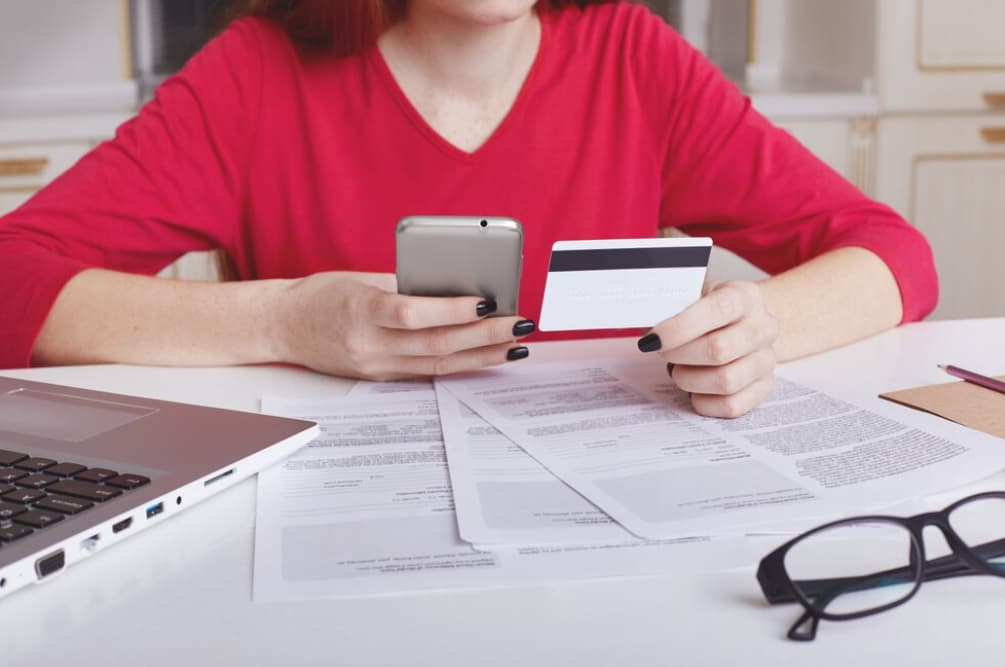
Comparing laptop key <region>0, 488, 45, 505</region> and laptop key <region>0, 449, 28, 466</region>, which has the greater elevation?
laptop key <region>0, 449, 28, 466</region>

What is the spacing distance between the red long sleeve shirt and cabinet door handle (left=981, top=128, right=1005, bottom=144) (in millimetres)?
1791

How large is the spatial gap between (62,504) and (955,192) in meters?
2.77

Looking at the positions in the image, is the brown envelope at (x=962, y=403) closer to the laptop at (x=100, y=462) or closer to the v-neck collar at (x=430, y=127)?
the laptop at (x=100, y=462)

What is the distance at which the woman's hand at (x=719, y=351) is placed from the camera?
0.78 metres

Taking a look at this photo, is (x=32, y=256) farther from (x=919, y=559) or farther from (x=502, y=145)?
(x=919, y=559)

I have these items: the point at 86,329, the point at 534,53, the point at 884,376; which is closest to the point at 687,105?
the point at 534,53

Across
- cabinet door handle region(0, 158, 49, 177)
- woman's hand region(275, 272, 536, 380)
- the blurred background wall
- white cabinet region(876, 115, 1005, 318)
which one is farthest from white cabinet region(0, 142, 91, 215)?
white cabinet region(876, 115, 1005, 318)

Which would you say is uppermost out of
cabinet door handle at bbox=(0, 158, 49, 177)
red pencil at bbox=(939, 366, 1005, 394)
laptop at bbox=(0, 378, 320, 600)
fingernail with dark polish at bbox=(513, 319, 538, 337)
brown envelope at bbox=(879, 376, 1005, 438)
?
cabinet door handle at bbox=(0, 158, 49, 177)

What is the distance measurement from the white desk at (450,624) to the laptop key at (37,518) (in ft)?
0.10

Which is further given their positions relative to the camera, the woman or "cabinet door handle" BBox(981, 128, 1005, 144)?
"cabinet door handle" BBox(981, 128, 1005, 144)

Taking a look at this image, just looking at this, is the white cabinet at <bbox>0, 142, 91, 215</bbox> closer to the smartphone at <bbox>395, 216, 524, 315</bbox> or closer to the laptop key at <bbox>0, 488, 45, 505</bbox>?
the smartphone at <bbox>395, 216, 524, 315</bbox>

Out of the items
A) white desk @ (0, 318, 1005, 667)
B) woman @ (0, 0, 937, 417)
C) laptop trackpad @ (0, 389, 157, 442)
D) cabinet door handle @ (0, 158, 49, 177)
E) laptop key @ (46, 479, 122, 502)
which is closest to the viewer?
white desk @ (0, 318, 1005, 667)

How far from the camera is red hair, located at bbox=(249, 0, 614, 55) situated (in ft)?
4.20

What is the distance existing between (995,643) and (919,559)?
52mm
